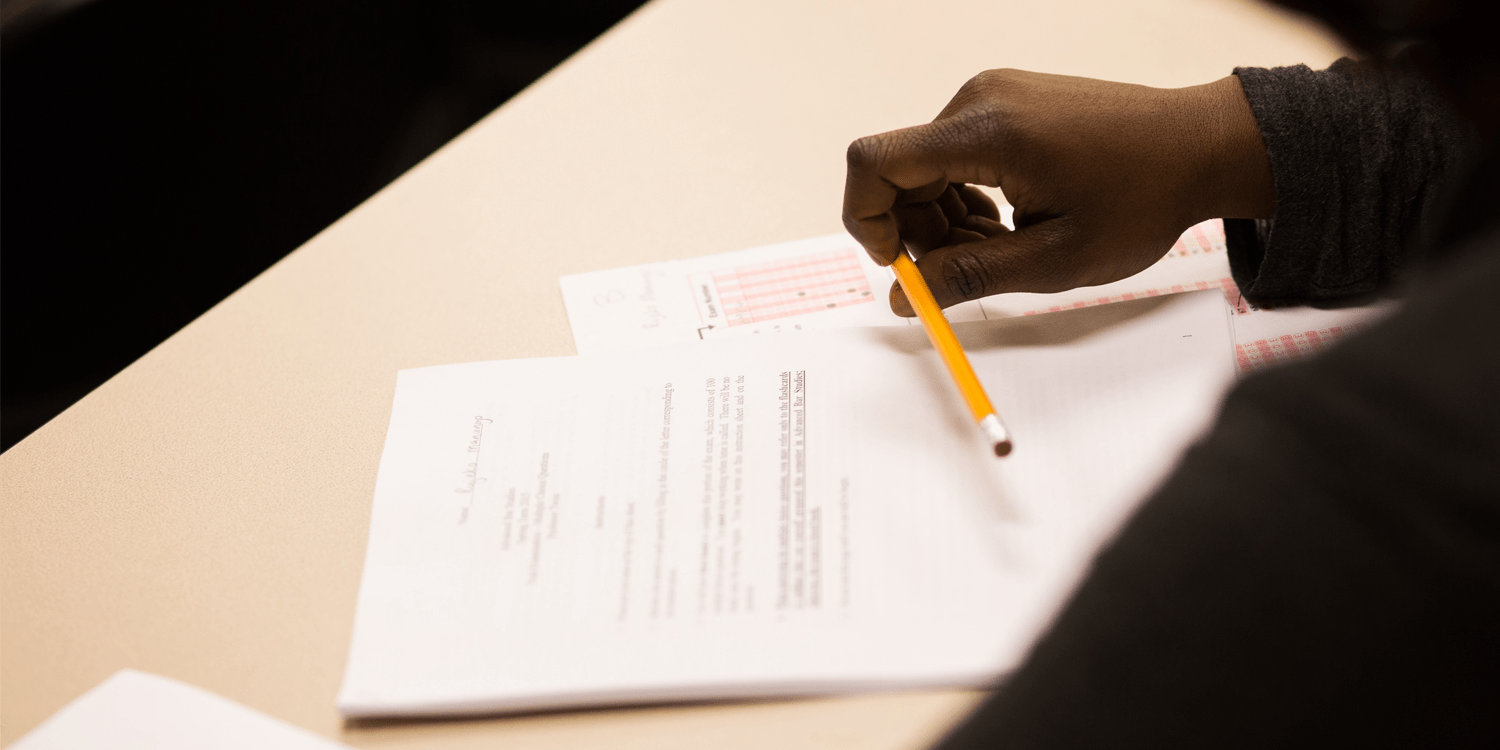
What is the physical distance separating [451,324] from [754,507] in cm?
28

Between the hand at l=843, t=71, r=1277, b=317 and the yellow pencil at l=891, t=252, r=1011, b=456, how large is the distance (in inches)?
0.4

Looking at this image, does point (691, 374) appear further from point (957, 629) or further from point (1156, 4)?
point (1156, 4)

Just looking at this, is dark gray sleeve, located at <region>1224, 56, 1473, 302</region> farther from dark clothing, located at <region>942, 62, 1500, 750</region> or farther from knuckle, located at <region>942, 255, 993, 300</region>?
dark clothing, located at <region>942, 62, 1500, 750</region>

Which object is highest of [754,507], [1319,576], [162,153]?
[162,153]

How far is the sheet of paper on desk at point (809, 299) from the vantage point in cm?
63

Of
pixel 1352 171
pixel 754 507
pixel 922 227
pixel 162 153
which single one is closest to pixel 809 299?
pixel 922 227

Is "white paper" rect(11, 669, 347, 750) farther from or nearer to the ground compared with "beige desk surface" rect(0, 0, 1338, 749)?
nearer to the ground

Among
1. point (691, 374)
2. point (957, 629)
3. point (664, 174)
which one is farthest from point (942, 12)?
point (957, 629)

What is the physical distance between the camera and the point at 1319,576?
286mm

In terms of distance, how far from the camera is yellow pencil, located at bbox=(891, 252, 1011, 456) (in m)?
0.51

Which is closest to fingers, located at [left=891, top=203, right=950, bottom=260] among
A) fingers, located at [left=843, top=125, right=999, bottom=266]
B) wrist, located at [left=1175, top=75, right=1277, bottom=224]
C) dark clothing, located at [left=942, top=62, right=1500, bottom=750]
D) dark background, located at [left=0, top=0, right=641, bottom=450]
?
fingers, located at [left=843, top=125, right=999, bottom=266]

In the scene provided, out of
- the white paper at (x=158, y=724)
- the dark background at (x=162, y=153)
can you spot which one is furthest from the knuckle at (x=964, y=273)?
the dark background at (x=162, y=153)

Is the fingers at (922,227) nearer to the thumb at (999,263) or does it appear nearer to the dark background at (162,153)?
the thumb at (999,263)

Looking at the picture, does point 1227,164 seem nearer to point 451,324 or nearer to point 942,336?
point 942,336
